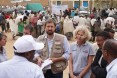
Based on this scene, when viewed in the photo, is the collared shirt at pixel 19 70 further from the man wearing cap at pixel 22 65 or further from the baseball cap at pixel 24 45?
the baseball cap at pixel 24 45

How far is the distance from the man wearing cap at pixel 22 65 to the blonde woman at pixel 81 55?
179cm

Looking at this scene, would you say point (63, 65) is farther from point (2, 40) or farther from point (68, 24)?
point (68, 24)

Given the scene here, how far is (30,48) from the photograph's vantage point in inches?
135

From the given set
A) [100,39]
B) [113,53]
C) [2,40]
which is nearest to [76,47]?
[100,39]

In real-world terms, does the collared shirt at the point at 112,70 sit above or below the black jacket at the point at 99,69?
above

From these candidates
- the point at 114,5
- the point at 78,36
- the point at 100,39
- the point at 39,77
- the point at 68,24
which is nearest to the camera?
the point at 39,77

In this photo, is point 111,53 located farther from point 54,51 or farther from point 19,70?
point 54,51

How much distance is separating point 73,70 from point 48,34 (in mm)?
696

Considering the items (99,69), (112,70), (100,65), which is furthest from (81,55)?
(112,70)

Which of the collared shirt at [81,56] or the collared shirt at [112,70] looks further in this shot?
the collared shirt at [81,56]

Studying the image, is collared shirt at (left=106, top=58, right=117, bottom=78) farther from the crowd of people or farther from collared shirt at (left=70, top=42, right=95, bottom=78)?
collared shirt at (left=70, top=42, right=95, bottom=78)

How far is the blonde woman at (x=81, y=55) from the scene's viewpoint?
514 cm

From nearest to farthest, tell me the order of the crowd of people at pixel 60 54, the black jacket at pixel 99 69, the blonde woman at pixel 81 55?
1. the crowd of people at pixel 60 54
2. the black jacket at pixel 99 69
3. the blonde woman at pixel 81 55

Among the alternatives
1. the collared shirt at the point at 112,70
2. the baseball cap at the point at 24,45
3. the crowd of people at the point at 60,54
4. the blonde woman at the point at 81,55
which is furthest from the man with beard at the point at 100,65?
the baseball cap at the point at 24,45
